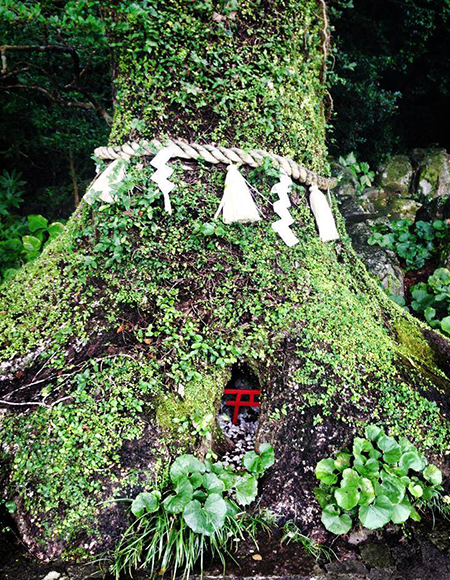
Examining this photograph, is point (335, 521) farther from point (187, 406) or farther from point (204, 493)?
point (187, 406)

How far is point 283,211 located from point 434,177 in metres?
6.78

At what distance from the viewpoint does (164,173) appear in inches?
83.0

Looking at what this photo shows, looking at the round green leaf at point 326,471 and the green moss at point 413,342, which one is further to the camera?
the green moss at point 413,342

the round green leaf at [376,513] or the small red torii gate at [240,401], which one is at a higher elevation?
the round green leaf at [376,513]

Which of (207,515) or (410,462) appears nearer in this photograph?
(207,515)

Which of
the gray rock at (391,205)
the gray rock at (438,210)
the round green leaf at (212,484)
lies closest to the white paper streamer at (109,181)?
the round green leaf at (212,484)

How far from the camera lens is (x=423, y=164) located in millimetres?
7930

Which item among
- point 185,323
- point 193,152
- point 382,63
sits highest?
point 382,63

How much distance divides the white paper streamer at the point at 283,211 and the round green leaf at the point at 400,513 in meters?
1.30

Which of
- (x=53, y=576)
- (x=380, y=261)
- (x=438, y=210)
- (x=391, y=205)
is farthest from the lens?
(x=391, y=205)

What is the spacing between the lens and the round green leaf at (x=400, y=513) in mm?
1663

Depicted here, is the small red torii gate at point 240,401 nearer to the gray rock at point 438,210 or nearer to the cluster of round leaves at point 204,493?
the cluster of round leaves at point 204,493

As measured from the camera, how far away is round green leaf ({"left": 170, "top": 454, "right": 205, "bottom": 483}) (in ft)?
5.45

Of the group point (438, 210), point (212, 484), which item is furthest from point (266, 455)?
point (438, 210)
